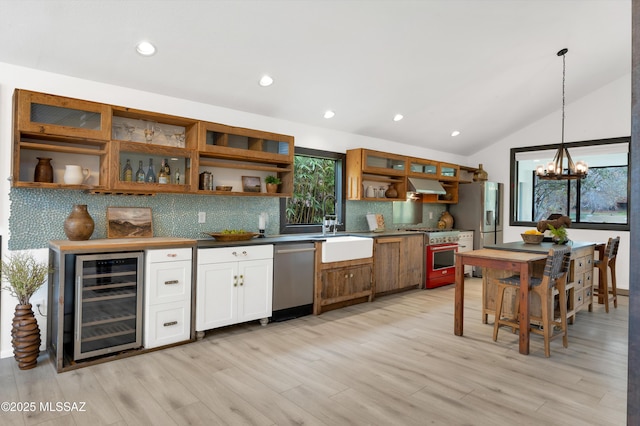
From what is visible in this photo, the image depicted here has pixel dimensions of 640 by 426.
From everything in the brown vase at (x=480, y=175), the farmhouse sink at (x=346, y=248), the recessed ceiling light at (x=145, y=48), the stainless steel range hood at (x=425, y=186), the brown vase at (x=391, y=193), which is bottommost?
the farmhouse sink at (x=346, y=248)

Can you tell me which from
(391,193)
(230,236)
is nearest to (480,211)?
(391,193)

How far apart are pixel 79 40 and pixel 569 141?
24.1 ft

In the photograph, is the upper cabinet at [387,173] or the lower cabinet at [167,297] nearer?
the lower cabinet at [167,297]

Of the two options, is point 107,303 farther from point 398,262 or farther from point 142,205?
point 398,262

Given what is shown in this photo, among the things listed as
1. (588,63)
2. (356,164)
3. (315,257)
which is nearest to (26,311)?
(315,257)

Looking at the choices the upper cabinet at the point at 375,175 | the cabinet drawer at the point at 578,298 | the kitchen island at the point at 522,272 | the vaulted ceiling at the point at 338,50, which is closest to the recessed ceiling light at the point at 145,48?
the vaulted ceiling at the point at 338,50

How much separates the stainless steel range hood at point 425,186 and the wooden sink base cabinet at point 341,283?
1777 mm

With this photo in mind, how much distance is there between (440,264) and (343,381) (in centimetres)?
403

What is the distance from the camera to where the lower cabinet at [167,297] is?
335 cm

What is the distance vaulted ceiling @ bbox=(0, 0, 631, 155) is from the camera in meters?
3.07

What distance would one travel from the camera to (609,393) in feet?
9.05

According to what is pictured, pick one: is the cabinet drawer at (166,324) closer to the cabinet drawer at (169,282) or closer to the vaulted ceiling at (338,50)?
the cabinet drawer at (169,282)

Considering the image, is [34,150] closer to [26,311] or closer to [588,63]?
[26,311]

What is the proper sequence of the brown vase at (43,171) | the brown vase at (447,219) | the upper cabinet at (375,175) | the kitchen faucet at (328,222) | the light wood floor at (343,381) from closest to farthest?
the light wood floor at (343,381) → the brown vase at (43,171) → the kitchen faucet at (328,222) → the upper cabinet at (375,175) → the brown vase at (447,219)
